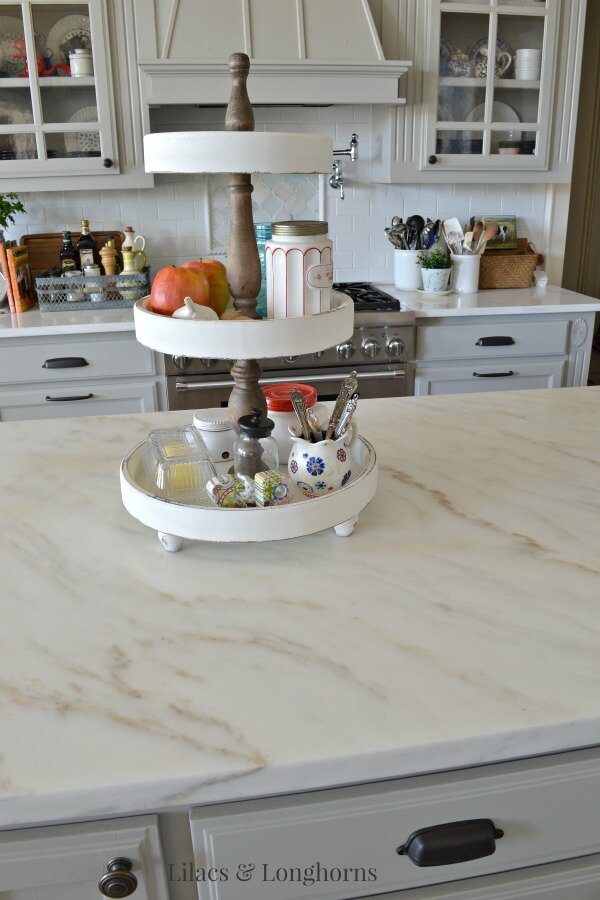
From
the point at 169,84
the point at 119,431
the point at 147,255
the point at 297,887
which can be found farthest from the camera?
the point at 147,255

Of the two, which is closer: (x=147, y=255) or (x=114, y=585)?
(x=114, y=585)

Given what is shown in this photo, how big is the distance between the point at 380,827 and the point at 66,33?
3067mm

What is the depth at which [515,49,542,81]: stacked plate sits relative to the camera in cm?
317

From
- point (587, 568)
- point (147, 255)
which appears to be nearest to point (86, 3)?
point (147, 255)

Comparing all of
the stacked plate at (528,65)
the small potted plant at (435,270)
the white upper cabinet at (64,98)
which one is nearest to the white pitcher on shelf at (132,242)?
the white upper cabinet at (64,98)

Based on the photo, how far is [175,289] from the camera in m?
1.08

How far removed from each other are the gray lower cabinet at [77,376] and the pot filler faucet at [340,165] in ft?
4.03

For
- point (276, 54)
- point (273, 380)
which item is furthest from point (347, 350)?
point (276, 54)

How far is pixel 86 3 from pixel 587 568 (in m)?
2.83

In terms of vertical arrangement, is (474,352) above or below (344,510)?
below

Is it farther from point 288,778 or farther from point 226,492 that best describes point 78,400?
point 288,778

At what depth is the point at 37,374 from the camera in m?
2.88

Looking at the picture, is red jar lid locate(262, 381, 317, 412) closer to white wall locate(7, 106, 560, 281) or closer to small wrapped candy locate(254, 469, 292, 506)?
small wrapped candy locate(254, 469, 292, 506)

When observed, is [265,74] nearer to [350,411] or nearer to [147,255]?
[147,255]
